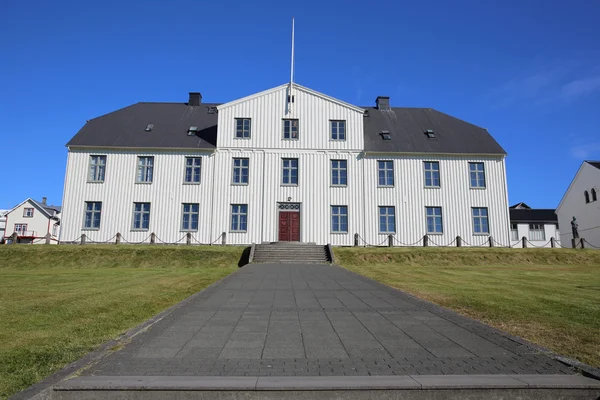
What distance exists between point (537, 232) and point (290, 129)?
38.7 meters

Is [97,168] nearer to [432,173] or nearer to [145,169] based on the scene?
[145,169]

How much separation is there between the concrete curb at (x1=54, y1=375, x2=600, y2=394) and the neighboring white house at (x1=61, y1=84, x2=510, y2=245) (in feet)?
77.4

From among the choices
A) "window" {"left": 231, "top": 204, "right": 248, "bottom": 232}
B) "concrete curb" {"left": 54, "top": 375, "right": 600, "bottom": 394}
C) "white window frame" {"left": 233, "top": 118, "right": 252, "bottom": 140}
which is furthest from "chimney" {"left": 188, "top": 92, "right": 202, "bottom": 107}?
"concrete curb" {"left": 54, "top": 375, "right": 600, "bottom": 394}

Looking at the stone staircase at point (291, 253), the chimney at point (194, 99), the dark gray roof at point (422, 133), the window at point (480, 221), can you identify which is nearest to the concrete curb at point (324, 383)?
the stone staircase at point (291, 253)

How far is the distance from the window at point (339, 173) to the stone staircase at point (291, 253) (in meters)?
5.71

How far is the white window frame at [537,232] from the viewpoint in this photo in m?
48.5

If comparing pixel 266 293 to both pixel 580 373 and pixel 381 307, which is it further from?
pixel 580 373

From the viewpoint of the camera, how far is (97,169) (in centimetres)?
2853

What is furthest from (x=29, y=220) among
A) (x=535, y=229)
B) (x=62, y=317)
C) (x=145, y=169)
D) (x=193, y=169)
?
(x=535, y=229)

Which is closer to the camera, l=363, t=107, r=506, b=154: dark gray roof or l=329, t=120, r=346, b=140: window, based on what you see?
l=329, t=120, r=346, b=140: window

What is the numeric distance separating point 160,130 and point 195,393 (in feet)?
97.7

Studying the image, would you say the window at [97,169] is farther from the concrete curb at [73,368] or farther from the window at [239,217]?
the concrete curb at [73,368]

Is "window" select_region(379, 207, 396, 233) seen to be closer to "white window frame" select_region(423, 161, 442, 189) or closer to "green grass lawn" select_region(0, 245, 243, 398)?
"white window frame" select_region(423, 161, 442, 189)

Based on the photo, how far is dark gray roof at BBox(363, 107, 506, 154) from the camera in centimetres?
2967
